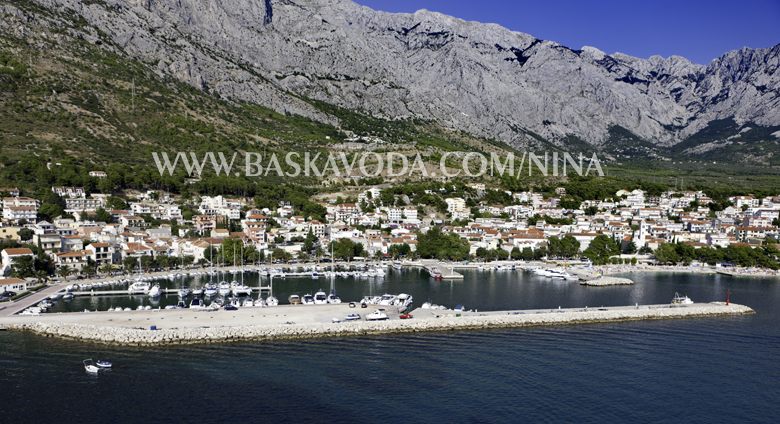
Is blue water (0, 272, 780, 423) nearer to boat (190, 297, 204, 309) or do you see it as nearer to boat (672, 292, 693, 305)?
boat (672, 292, 693, 305)

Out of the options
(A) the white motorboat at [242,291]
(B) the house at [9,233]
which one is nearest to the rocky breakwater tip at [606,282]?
(A) the white motorboat at [242,291]

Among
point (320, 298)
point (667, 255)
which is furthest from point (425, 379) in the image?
point (667, 255)

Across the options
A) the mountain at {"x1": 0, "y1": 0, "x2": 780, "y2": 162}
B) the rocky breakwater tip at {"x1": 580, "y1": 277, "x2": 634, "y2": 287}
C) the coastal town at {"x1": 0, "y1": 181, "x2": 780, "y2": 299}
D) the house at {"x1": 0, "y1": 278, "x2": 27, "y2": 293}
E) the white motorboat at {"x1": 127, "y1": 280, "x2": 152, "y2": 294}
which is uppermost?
the mountain at {"x1": 0, "y1": 0, "x2": 780, "y2": 162}

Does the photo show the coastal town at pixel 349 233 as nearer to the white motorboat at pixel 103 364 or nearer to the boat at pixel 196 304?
the boat at pixel 196 304

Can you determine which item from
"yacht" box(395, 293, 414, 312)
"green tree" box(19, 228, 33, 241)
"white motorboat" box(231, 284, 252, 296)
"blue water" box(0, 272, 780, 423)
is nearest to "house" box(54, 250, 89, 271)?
"green tree" box(19, 228, 33, 241)

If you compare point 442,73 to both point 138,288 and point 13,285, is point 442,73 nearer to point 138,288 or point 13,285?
point 138,288
